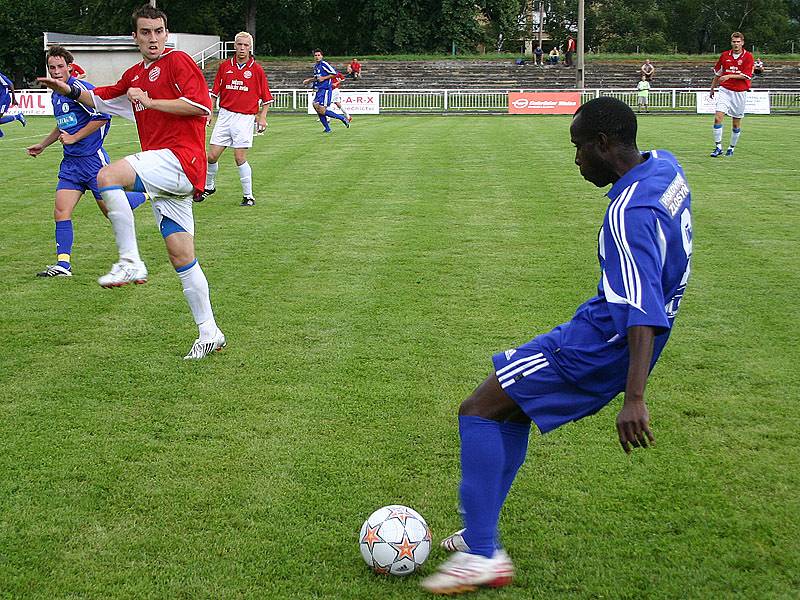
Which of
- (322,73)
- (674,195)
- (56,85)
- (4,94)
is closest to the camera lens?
(674,195)

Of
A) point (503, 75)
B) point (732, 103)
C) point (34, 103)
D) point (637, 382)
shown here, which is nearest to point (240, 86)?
point (732, 103)

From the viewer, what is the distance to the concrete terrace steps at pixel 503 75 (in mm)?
48250

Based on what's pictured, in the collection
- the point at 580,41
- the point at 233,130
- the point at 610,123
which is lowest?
the point at 233,130

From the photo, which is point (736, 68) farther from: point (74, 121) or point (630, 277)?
point (630, 277)

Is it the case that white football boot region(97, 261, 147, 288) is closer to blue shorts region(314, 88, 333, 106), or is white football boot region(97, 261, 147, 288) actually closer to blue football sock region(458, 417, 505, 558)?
blue football sock region(458, 417, 505, 558)

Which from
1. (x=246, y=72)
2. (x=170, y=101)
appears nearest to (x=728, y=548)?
(x=170, y=101)

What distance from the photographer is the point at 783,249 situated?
9945mm

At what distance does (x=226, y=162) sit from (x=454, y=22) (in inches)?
1784

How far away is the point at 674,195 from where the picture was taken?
128 inches

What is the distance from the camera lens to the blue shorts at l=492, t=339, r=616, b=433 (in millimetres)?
→ 3412

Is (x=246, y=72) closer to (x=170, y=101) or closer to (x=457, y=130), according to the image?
(x=170, y=101)

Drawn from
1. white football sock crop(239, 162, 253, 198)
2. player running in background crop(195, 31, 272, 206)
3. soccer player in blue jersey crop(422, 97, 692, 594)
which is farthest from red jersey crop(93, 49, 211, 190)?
player running in background crop(195, 31, 272, 206)

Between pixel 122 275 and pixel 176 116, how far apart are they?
1152 millimetres

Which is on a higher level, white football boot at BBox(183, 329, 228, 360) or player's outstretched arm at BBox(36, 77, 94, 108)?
player's outstretched arm at BBox(36, 77, 94, 108)
